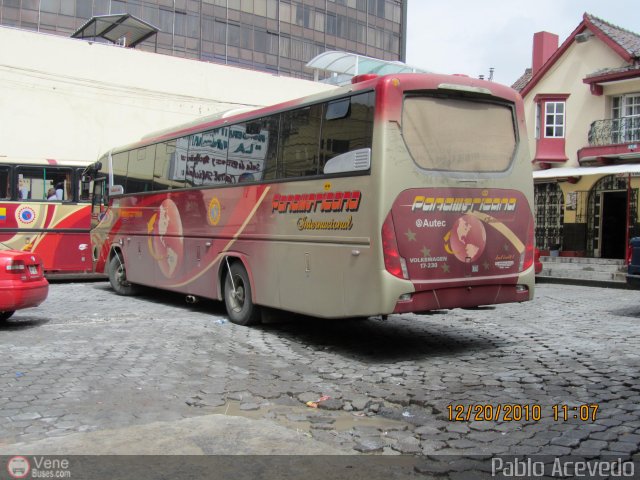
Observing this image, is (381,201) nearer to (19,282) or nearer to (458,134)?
(458,134)

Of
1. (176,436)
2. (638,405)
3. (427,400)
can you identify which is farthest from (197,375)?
(638,405)

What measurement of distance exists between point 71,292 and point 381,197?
32.4 ft

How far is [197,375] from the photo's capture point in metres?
6.51

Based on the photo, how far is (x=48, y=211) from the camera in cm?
1596

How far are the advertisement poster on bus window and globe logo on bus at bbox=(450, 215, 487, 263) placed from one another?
3.10 m

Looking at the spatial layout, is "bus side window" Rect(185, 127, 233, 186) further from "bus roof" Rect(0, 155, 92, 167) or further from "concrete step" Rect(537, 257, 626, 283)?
"concrete step" Rect(537, 257, 626, 283)

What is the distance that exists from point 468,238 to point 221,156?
176 inches

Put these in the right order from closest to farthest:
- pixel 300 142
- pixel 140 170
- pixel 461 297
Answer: pixel 461 297 < pixel 300 142 < pixel 140 170

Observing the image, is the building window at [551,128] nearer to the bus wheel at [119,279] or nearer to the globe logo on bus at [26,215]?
the bus wheel at [119,279]

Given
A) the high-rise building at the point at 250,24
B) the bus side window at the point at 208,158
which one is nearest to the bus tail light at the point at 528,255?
the bus side window at the point at 208,158

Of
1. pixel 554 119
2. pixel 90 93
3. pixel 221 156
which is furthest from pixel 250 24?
pixel 221 156

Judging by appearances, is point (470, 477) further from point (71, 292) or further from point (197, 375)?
point (71, 292)

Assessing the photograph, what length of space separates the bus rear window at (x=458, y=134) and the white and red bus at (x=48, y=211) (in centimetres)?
1069

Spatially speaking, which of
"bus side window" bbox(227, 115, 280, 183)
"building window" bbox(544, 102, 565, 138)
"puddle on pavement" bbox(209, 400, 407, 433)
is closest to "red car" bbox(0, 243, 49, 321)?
"bus side window" bbox(227, 115, 280, 183)
